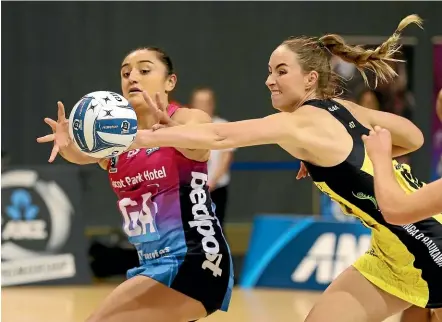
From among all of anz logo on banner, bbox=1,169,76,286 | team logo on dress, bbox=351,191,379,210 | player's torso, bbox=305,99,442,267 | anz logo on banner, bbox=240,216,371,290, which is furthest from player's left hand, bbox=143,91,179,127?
anz logo on banner, bbox=1,169,76,286

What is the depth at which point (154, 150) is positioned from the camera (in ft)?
13.4

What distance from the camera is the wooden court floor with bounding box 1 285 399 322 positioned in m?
6.83

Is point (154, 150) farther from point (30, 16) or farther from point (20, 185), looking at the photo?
point (30, 16)

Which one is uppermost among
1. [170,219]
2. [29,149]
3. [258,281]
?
[170,219]

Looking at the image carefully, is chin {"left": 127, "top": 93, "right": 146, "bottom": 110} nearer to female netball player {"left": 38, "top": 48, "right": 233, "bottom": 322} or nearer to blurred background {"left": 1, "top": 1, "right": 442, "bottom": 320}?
female netball player {"left": 38, "top": 48, "right": 233, "bottom": 322}

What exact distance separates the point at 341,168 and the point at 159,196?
34.1 inches

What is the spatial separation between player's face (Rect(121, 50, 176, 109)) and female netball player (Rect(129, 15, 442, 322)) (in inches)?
26.0

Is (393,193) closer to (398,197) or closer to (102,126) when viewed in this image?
(398,197)

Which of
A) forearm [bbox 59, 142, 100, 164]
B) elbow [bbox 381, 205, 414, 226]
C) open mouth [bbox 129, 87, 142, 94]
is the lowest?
elbow [bbox 381, 205, 414, 226]

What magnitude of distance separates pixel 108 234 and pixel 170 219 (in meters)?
5.81

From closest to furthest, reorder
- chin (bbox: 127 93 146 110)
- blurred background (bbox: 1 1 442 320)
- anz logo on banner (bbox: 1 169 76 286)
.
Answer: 1. chin (bbox: 127 93 146 110)
2. anz logo on banner (bbox: 1 169 76 286)
3. blurred background (bbox: 1 1 442 320)

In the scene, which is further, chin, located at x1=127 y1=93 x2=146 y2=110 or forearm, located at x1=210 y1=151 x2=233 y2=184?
forearm, located at x1=210 y1=151 x2=233 y2=184

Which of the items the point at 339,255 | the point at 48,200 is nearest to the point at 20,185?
the point at 48,200

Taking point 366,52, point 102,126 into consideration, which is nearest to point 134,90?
point 102,126
